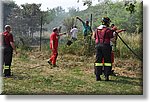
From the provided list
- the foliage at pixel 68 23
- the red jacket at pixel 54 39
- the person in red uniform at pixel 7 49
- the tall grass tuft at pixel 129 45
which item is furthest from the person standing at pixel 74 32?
the person in red uniform at pixel 7 49

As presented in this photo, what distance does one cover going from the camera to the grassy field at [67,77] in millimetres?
4031

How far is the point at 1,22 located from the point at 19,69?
1.45 ft

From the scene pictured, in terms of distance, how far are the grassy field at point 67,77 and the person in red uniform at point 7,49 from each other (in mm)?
51

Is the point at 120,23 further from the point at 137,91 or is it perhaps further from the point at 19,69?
the point at 19,69

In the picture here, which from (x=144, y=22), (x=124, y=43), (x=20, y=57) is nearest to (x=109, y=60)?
(x=124, y=43)

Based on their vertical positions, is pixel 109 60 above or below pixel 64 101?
above

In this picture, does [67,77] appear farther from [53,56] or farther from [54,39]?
[54,39]

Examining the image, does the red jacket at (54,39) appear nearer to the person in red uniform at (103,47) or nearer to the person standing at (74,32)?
the person standing at (74,32)

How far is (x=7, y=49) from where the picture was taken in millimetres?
4090

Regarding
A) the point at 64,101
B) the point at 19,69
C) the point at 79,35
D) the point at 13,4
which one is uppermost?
the point at 13,4

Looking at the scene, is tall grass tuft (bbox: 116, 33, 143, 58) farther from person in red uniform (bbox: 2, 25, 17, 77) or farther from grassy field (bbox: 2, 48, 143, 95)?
person in red uniform (bbox: 2, 25, 17, 77)

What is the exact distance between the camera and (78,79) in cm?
410

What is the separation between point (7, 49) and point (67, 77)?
58 cm

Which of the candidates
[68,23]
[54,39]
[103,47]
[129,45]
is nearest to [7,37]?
[54,39]
